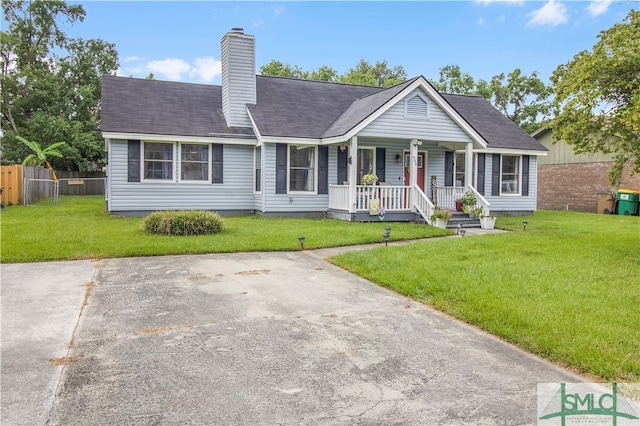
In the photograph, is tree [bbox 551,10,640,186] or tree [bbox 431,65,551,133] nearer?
tree [bbox 551,10,640,186]

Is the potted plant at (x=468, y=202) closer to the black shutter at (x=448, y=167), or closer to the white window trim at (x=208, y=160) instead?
the black shutter at (x=448, y=167)

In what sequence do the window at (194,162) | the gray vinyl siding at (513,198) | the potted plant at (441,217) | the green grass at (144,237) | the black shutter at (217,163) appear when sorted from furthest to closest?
the gray vinyl siding at (513,198), the black shutter at (217,163), the window at (194,162), the potted plant at (441,217), the green grass at (144,237)

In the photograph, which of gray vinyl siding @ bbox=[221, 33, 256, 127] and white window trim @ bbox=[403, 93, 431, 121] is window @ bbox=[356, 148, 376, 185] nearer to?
white window trim @ bbox=[403, 93, 431, 121]

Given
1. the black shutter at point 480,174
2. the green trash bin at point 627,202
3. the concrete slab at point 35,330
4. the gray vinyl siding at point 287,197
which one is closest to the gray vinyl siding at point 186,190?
the gray vinyl siding at point 287,197

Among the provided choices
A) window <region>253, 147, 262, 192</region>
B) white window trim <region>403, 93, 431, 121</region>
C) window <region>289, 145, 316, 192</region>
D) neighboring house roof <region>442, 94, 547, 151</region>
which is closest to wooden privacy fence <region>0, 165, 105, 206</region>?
window <region>253, 147, 262, 192</region>

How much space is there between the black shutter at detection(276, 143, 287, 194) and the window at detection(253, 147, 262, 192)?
713 mm

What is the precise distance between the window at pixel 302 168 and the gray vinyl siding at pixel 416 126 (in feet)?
7.96

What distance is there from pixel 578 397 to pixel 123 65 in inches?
1652

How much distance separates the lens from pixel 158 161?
1570cm

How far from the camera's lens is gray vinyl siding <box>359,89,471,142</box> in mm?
14930

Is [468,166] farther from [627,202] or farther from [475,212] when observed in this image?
[627,202]

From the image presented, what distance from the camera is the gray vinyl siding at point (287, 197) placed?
1586 cm

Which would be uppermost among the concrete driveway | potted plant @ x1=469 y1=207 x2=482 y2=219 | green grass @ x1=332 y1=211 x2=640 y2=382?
potted plant @ x1=469 y1=207 x2=482 y2=219

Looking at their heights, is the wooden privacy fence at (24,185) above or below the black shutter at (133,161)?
below
